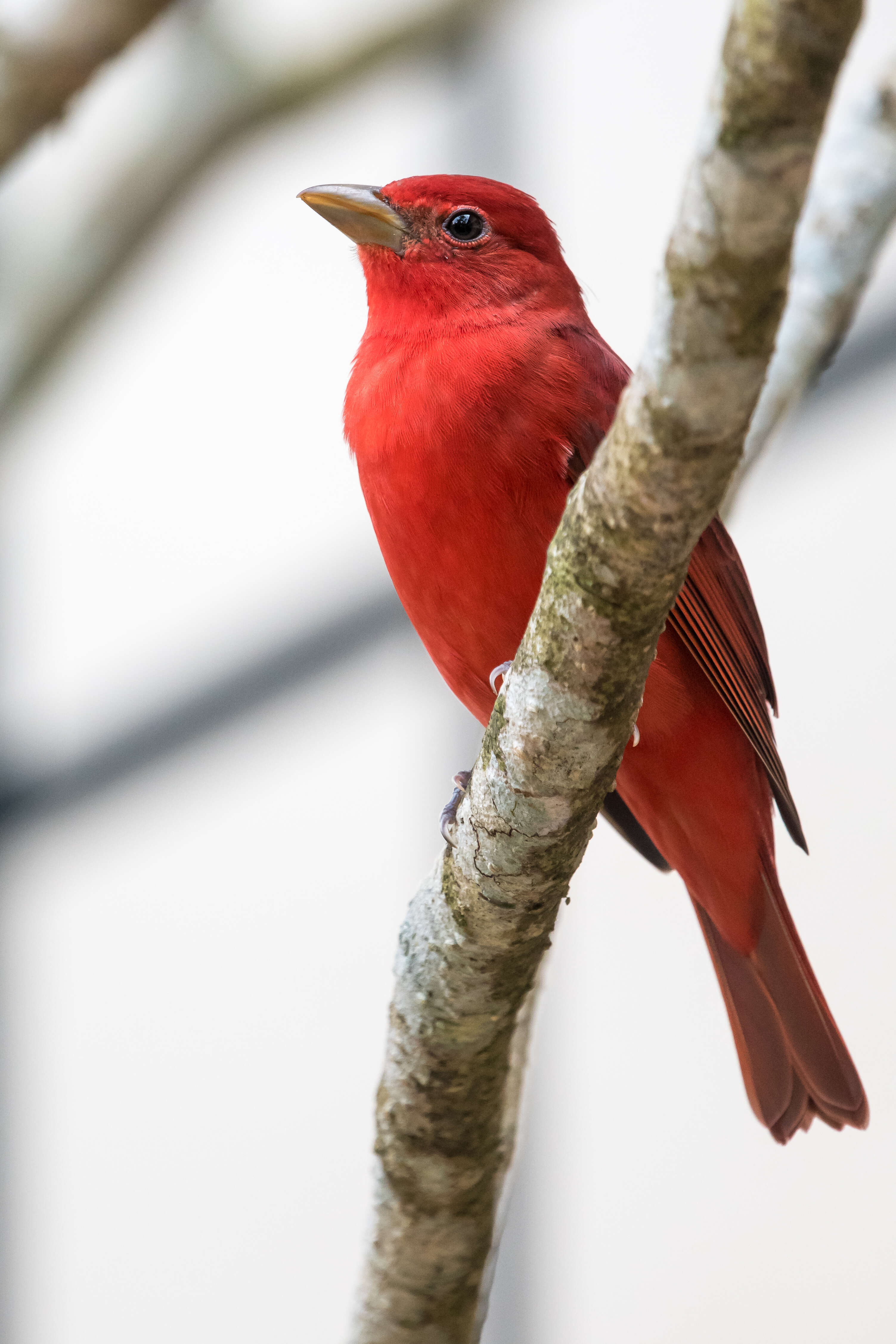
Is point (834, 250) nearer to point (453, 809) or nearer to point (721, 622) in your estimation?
point (721, 622)

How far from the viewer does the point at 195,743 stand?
4746 millimetres

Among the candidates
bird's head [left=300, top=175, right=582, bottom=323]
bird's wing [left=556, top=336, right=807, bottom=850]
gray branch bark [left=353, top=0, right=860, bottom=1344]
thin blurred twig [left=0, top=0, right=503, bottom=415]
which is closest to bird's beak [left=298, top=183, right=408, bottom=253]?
bird's head [left=300, top=175, right=582, bottom=323]

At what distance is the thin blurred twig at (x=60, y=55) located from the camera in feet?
8.41

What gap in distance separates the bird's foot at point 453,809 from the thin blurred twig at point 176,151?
6.51 ft

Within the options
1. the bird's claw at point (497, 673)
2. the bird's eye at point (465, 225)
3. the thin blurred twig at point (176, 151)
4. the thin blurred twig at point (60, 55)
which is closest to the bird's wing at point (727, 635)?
the bird's claw at point (497, 673)

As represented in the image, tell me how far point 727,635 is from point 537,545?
33cm

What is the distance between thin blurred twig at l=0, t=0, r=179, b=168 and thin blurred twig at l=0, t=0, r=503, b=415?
0.61 meters

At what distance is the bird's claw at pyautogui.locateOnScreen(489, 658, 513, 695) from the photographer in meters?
1.68

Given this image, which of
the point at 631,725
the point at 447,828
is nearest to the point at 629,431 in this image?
the point at 631,725

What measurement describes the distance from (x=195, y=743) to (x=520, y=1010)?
3.23 metres

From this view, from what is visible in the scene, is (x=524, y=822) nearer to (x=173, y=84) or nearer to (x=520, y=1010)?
(x=520, y=1010)

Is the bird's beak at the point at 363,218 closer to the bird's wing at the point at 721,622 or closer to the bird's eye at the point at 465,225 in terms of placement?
the bird's eye at the point at 465,225

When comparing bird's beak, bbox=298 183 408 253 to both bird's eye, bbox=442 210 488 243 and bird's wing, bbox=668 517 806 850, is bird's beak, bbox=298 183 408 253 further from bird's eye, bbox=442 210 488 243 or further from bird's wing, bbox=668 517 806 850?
bird's wing, bbox=668 517 806 850

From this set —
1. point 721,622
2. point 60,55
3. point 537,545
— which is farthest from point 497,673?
point 60,55
